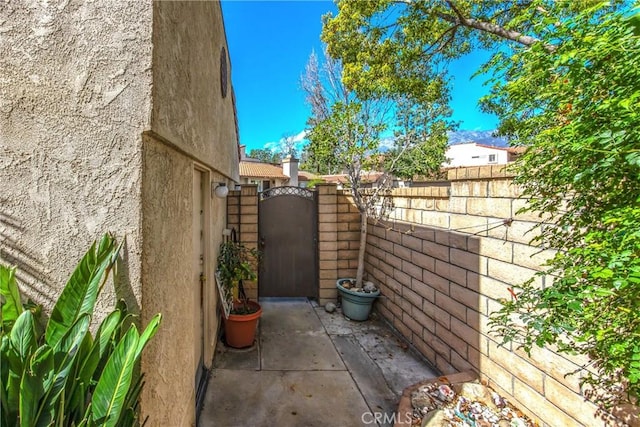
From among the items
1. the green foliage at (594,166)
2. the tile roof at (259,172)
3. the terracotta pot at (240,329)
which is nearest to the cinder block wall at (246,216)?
the terracotta pot at (240,329)

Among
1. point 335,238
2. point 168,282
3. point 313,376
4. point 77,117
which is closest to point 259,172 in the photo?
point 335,238

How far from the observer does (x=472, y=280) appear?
10.9 ft

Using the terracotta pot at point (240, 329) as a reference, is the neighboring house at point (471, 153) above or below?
above

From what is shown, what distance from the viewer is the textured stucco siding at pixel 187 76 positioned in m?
1.77

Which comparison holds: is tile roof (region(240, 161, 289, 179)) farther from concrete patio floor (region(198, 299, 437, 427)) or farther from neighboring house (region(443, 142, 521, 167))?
concrete patio floor (region(198, 299, 437, 427))

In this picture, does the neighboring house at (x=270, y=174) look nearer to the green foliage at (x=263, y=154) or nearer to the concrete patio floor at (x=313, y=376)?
the concrete patio floor at (x=313, y=376)

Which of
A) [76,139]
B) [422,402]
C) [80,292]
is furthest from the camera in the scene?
[422,402]

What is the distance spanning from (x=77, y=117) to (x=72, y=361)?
1.23 metres

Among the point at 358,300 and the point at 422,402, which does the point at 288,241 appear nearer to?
the point at 358,300

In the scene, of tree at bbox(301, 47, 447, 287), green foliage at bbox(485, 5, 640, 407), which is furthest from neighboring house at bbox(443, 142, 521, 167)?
green foliage at bbox(485, 5, 640, 407)

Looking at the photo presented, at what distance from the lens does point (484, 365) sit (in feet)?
10.3

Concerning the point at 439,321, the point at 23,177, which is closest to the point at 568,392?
the point at 439,321

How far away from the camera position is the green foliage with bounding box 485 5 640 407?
1.11 metres

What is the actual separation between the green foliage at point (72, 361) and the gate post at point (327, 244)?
16.1 feet
